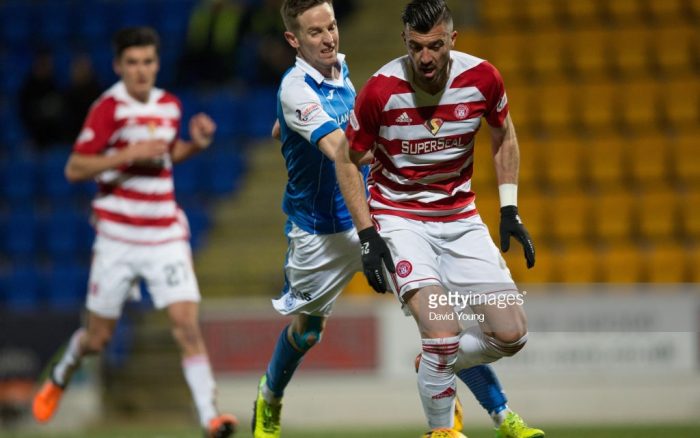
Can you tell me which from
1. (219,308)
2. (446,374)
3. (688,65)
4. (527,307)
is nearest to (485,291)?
(446,374)

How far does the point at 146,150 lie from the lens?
693cm

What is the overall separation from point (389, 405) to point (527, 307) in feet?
4.96

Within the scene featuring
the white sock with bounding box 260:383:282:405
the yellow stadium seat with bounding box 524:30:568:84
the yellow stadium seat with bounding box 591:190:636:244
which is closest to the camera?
the white sock with bounding box 260:383:282:405

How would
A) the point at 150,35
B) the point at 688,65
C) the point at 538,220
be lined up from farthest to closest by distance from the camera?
the point at 688,65
the point at 538,220
the point at 150,35

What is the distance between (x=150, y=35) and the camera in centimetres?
716

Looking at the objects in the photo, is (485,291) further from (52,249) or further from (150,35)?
(52,249)

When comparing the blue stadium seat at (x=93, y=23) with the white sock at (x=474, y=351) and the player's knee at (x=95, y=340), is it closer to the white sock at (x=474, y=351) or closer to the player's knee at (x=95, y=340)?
the player's knee at (x=95, y=340)

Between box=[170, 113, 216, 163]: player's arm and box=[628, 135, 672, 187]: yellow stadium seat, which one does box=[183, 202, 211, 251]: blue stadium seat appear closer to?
box=[628, 135, 672, 187]: yellow stadium seat

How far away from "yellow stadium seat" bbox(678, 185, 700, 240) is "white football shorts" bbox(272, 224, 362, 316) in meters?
6.16

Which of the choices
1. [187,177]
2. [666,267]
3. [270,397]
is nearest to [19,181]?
[187,177]

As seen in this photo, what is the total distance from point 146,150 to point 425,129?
8.09 feet

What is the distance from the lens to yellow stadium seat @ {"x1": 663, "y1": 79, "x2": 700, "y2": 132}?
11.8m

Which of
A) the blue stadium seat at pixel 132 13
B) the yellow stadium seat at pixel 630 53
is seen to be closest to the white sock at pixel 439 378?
the yellow stadium seat at pixel 630 53

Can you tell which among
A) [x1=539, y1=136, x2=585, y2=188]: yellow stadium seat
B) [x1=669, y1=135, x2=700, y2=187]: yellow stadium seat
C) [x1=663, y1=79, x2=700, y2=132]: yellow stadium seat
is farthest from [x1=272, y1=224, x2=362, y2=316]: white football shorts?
[x1=663, y1=79, x2=700, y2=132]: yellow stadium seat
